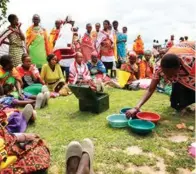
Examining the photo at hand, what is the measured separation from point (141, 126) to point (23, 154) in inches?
75.0

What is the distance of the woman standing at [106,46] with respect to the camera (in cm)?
938

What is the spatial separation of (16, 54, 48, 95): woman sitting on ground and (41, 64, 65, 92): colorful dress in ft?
1.06

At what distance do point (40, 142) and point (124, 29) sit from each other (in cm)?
840

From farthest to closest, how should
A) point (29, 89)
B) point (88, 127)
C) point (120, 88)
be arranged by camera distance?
point (120, 88), point (29, 89), point (88, 127)

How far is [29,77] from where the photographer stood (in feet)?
22.2

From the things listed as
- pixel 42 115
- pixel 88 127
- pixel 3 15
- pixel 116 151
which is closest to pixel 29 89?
pixel 42 115

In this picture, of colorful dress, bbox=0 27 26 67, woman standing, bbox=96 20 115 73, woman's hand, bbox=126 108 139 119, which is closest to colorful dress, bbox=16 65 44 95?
colorful dress, bbox=0 27 26 67

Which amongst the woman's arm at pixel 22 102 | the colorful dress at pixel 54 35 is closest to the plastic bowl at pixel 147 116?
the woman's arm at pixel 22 102

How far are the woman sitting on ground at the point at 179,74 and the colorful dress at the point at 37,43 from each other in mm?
4102

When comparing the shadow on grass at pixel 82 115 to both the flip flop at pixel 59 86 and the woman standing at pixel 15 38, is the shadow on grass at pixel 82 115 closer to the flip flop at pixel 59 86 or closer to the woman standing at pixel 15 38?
the flip flop at pixel 59 86

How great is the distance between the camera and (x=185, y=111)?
207 inches

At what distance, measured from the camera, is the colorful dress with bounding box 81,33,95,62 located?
1001cm

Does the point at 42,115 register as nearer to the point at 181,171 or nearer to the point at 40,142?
the point at 40,142

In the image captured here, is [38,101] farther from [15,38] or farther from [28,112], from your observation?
[15,38]
